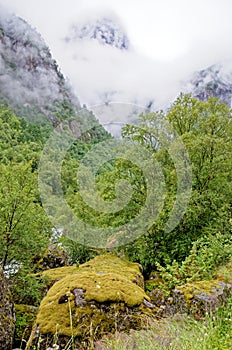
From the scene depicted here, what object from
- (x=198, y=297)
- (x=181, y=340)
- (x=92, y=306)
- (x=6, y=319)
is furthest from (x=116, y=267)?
(x=181, y=340)

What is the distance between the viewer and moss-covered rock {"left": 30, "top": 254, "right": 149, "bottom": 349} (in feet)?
20.4

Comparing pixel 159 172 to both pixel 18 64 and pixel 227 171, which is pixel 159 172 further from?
pixel 18 64

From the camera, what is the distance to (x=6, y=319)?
26.6ft

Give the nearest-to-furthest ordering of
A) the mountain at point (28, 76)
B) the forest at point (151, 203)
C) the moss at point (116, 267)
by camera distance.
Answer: the moss at point (116, 267) → the forest at point (151, 203) → the mountain at point (28, 76)

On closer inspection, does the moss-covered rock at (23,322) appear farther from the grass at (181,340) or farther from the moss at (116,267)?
the grass at (181,340)

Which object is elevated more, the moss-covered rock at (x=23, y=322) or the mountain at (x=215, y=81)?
the mountain at (x=215, y=81)

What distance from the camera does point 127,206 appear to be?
1447cm

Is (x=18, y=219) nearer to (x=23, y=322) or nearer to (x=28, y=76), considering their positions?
(x=23, y=322)

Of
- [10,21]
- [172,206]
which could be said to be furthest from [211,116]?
[10,21]

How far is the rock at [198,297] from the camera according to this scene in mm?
6196

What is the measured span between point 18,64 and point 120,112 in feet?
472

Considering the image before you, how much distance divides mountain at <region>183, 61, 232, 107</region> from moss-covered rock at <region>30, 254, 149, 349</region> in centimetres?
14154

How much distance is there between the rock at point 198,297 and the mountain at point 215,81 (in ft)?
464

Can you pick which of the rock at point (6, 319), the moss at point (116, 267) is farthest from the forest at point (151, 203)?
the rock at point (6, 319)
